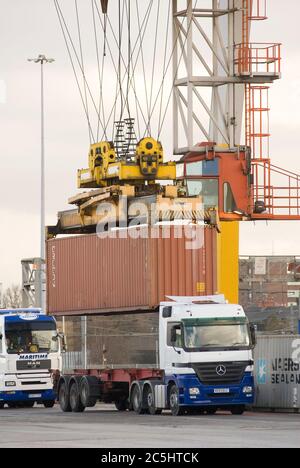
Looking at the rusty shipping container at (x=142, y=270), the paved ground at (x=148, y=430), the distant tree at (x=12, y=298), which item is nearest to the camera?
the paved ground at (x=148, y=430)

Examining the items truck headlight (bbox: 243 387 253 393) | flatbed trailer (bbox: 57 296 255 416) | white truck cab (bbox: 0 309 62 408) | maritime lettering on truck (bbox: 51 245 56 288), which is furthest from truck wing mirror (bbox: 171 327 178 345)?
white truck cab (bbox: 0 309 62 408)

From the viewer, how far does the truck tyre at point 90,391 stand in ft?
128

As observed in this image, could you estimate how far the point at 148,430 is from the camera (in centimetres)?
2777

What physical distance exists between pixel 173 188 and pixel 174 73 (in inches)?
555

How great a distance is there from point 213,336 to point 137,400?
339 centimetres

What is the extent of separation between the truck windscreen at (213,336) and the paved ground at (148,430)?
174cm

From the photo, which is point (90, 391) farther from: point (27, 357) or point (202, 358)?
point (27, 357)

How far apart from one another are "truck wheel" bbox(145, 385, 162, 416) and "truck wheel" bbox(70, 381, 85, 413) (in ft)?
12.4

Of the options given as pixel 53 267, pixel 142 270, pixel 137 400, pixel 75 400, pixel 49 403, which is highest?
pixel 53 267

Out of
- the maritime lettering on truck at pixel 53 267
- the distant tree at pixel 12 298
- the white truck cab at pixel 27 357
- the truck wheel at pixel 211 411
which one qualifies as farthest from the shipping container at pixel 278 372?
the distant tree at pixel 12 298

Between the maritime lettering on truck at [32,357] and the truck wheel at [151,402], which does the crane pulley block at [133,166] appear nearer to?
the maritime lettering on truck at [32,357]

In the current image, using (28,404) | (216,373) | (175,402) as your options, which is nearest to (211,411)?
(175,402)

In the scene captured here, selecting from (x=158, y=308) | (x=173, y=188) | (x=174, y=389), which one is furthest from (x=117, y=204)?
(x=174, y=389)

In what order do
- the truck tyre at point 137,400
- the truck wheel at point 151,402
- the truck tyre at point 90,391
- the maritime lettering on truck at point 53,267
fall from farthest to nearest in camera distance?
the maritime lettering on truck at point 53,267 < the truck tyre at point 90,391 < the truck tyre at point 137,400 < the truck wheel at point 151,402
